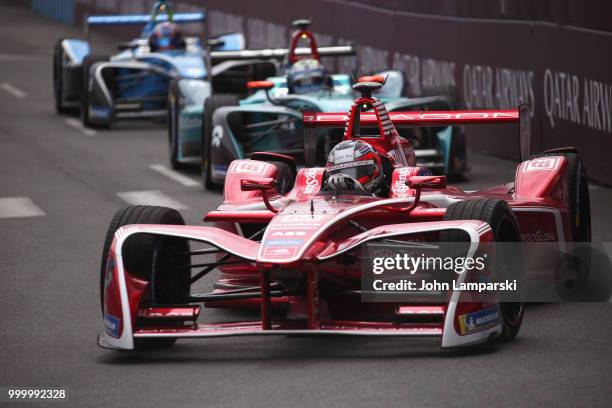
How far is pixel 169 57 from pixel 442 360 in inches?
584

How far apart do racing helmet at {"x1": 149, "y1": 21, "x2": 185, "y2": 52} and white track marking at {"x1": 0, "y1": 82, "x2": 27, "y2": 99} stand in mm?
5526

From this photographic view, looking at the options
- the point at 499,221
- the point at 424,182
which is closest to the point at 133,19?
the point at 424,182

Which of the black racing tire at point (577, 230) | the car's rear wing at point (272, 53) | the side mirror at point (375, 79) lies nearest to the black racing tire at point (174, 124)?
the car's rear wing at point (272, 53)

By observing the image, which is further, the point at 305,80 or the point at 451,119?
the point at 305,80

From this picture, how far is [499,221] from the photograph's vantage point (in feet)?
25.3

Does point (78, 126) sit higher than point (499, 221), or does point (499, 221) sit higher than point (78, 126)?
point (499, 221)

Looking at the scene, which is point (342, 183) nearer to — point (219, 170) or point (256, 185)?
point (256, 185)

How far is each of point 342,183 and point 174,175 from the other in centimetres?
857

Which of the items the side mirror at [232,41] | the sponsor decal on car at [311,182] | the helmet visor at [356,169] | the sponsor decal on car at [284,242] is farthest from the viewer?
the side mirror at [232,41]

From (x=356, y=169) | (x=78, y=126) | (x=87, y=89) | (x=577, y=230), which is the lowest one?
(x=78, y=126)

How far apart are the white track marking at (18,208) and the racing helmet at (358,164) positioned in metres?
5.86

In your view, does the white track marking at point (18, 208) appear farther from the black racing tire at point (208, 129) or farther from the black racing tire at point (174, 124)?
the black racing tire at point (174, 124)

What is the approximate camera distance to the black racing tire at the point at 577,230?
30.1 feet

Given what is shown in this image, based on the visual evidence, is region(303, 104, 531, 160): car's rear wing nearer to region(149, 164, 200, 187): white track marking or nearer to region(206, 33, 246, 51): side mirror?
region(149, 164, 200, 187): white track marking
